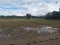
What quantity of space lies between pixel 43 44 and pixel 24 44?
137cm

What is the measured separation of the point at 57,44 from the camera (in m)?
14.7

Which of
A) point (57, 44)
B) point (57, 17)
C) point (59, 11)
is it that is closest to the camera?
point (57, 44)

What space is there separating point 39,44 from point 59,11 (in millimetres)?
47438

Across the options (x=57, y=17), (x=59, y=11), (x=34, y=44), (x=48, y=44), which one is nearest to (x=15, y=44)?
(x=34, y=44)

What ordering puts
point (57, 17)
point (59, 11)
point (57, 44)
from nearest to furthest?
point (57, 44) < point (57, 17) < point (59, 11)

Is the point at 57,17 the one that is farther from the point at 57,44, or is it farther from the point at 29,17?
the point at 57,44

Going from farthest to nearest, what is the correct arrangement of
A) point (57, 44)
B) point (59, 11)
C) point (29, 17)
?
1. point (29, 17)
2. point (59, 11)
3. point (57, 44)

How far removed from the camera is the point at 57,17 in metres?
57.6

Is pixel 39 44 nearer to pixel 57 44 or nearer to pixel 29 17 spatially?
pixel 57 44

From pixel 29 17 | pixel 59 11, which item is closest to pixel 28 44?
pixel 59 11

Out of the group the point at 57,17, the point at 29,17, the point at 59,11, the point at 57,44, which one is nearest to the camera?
the point at 57,44

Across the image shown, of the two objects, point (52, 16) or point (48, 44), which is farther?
point (52, 16)

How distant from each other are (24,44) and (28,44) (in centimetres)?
30

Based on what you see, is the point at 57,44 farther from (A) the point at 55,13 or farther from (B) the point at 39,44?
(A) the point at 55,13
